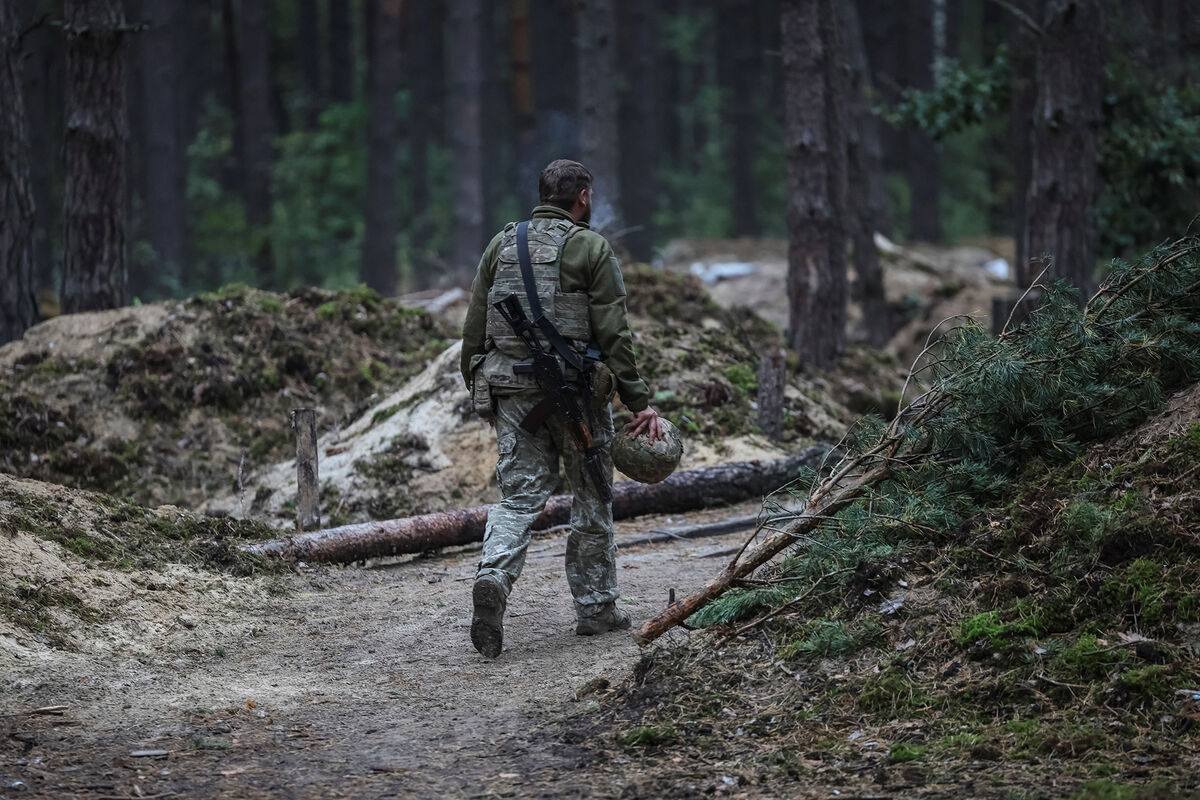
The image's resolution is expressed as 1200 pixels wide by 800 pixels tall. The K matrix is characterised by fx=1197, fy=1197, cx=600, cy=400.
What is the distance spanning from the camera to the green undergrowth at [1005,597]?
4.18 m

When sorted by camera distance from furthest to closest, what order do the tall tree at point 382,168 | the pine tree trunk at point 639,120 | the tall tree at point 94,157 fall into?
the pine tree trunk at point 639,120 → the tall tree at point 382,168 → the tall tree at point 94,157

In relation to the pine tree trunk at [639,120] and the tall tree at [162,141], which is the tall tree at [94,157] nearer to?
the tall tree at [162,141]

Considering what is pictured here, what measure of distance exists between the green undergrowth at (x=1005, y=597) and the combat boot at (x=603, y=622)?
0.74 m

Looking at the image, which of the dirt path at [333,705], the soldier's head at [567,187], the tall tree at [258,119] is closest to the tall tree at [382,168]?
the tall tree at [258,119]

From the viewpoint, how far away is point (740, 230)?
35.7 metres

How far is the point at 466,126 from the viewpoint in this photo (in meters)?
25.5

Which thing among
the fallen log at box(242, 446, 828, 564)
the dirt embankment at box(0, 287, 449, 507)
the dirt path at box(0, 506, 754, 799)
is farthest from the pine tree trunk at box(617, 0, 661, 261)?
the dirt path at box(0, 506, 754, 799)

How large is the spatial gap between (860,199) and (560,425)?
12.7m

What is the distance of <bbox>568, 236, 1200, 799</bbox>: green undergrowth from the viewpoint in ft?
13.7

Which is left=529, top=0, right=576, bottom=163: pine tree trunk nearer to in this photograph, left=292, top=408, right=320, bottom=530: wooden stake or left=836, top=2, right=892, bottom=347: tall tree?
left=836, top=2, right=892, bottom=347: tall tree

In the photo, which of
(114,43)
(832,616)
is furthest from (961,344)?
(114,43)

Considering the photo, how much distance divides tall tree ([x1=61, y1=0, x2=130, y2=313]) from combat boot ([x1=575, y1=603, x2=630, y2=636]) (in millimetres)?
8767

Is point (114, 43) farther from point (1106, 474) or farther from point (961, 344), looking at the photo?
point (1106, 474)

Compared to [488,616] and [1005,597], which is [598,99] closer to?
[488,616]
